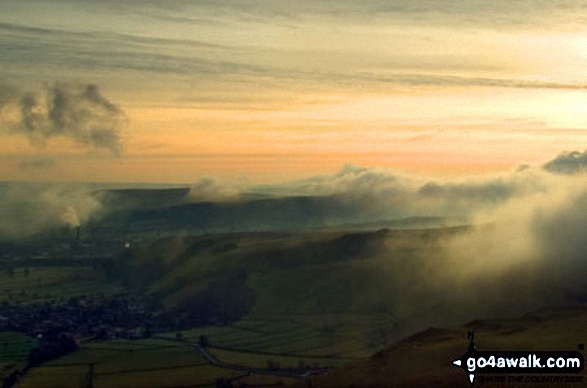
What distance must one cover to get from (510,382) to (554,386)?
29.2ft

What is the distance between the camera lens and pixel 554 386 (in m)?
196

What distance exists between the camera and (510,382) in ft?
651
